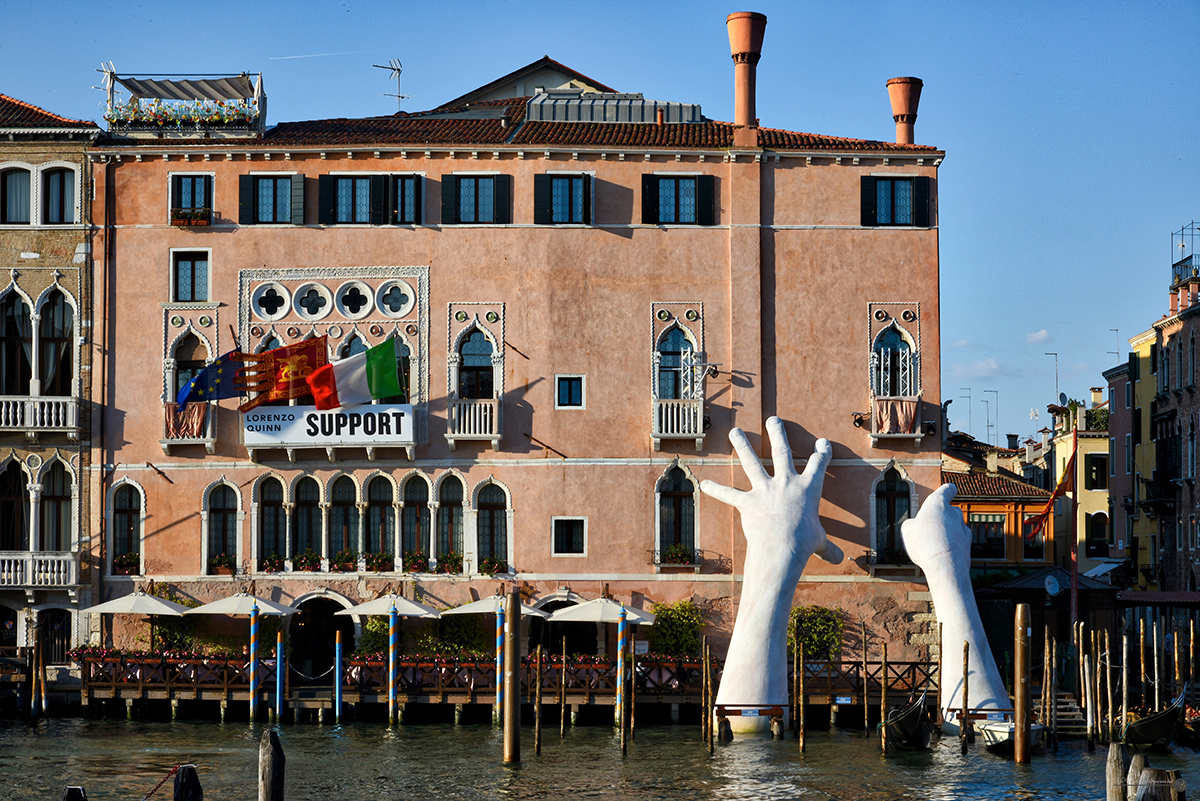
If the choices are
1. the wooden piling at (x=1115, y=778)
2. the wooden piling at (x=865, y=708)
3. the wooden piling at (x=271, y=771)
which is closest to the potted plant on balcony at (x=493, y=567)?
the wooden piling at (x=865, y=708)

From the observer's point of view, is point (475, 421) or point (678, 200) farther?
point (678, 200)

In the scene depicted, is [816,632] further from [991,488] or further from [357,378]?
[991,488]

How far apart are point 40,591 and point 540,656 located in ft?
38.8

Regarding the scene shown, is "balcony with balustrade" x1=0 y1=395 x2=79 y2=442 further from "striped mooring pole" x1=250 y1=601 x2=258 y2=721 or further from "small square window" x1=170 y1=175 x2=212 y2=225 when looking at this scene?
"striped mooring pole" x1=250 y1=601 x2=258 y2=721

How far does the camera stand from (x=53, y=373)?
1451 inches

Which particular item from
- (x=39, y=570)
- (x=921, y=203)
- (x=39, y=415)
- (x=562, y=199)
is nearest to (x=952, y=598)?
(x=921, y=203)

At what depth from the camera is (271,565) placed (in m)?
36.1

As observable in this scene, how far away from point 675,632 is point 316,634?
812cm

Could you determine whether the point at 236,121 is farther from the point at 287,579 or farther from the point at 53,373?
the point at 287,579

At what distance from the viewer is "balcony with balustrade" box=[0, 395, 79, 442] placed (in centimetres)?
3606

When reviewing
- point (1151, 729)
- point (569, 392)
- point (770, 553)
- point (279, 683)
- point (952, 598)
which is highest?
point (569, 392)

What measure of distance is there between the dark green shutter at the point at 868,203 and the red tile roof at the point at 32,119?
17.4m

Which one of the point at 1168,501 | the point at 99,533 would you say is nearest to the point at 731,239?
the point at 99,533

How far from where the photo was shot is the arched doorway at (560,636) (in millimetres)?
36000
